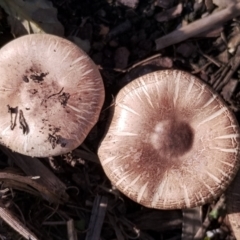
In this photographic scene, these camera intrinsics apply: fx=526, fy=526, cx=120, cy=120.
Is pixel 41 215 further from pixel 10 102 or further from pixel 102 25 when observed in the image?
pixel 102 25

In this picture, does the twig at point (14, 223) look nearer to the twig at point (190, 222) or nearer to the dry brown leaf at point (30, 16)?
the twig at point (190, 222)

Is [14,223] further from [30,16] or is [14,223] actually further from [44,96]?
[30,16]

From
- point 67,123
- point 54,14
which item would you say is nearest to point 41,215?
point 67,123

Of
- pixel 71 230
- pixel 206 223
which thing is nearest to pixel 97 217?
pixel 71 230

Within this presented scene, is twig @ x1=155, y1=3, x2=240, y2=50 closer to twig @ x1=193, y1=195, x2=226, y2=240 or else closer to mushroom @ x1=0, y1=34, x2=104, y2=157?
mushroom @ x1=0, y1=34, x2=104, y2=157

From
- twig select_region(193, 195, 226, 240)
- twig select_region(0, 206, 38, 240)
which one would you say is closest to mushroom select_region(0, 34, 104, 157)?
twig select_region(0, 206, 38, 240)
